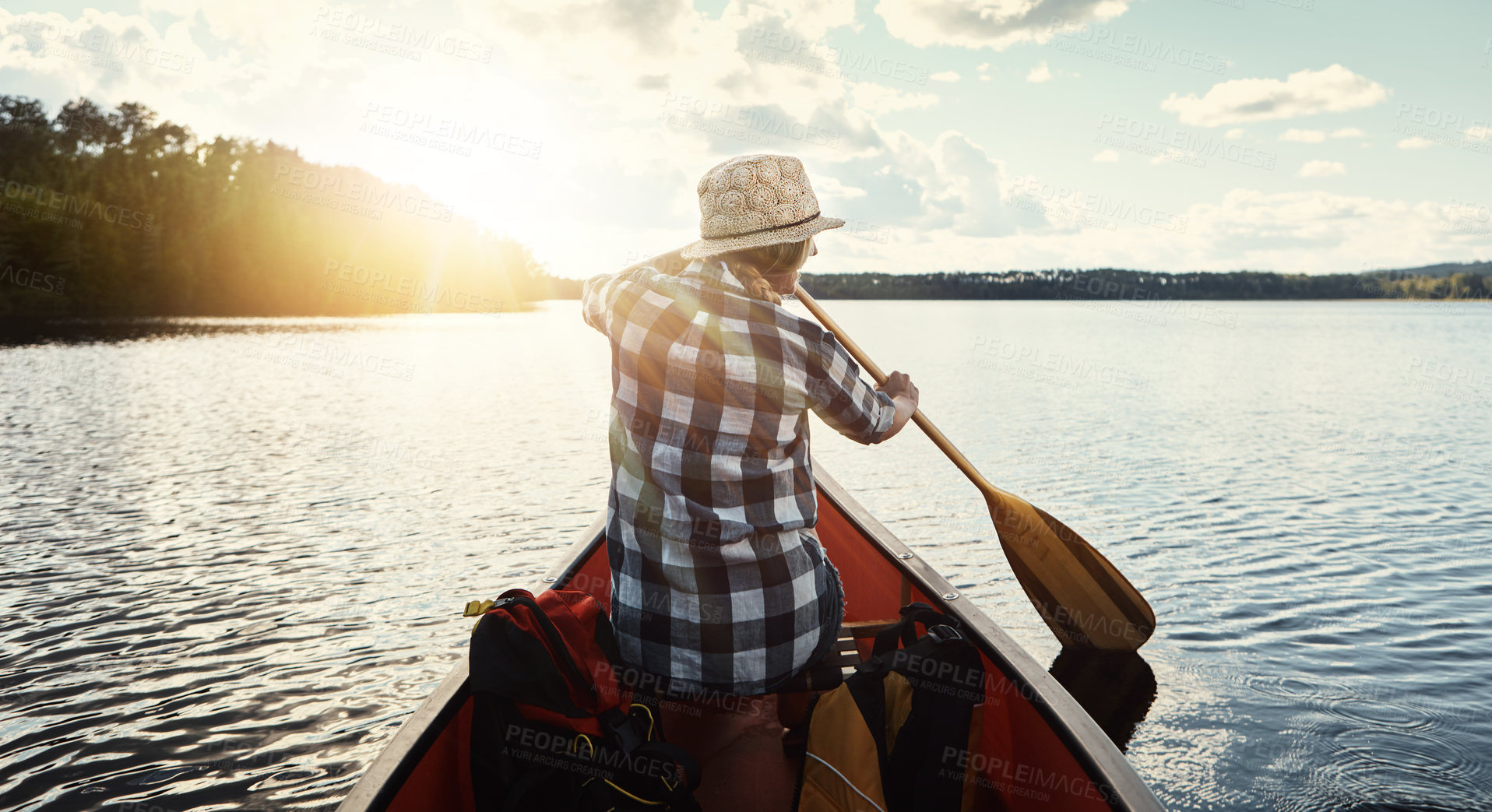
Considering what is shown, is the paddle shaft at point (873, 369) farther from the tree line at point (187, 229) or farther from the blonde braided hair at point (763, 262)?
the tree line at point (187, 229)

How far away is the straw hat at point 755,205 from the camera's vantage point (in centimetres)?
207

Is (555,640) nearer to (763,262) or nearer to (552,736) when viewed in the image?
(552,736)

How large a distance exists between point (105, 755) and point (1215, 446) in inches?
553

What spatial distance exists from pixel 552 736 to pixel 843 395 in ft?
3.70

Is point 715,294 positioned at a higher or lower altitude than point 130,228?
lower

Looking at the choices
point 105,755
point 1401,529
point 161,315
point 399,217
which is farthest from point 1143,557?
point 399,217

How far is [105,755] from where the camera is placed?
4.23m

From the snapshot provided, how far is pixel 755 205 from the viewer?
2062 millimetres

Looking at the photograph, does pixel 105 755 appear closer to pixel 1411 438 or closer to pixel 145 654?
pixel 145 654

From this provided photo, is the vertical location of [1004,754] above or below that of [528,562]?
above

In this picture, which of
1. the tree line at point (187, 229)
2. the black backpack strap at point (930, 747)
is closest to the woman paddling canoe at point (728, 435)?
the black backpack strap at point (930, 747)

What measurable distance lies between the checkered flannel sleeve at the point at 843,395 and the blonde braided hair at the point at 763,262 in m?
0.21

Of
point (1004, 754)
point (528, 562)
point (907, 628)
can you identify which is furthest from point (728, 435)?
point (528, 562)

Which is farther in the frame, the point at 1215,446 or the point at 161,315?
the point at 161,315
